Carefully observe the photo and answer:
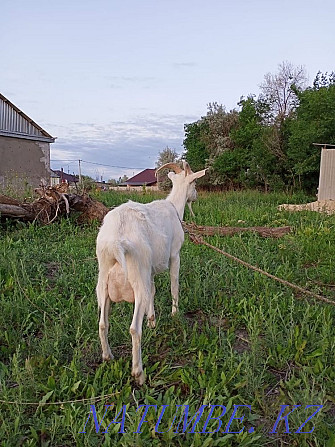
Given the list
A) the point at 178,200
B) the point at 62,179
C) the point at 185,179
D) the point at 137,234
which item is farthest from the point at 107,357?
the point at 62,179

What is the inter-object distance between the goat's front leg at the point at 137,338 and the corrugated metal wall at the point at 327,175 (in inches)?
650

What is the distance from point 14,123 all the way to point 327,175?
1422 centimetres

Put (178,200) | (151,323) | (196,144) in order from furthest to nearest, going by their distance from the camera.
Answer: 1. (196,144)
2. (178,200)
3. (151,323)

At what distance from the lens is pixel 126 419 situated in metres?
2.40

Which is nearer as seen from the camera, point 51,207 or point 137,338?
point 137,338

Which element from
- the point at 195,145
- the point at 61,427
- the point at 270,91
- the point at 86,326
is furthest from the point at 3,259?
the point at 195,145

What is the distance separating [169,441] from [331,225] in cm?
680

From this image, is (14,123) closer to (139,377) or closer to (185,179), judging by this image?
(185,179)

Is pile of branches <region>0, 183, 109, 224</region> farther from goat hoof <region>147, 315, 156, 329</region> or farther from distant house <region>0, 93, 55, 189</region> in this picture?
distant house <region>0, 93, 55, 189</region>

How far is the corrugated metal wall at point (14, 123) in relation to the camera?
1731 centimetres

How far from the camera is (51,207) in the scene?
27.6 ft

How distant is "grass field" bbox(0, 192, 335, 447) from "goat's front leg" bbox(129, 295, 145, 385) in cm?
9

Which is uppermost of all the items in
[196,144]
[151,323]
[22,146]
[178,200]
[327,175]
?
[196,144]

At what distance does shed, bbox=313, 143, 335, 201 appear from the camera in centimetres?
1750
